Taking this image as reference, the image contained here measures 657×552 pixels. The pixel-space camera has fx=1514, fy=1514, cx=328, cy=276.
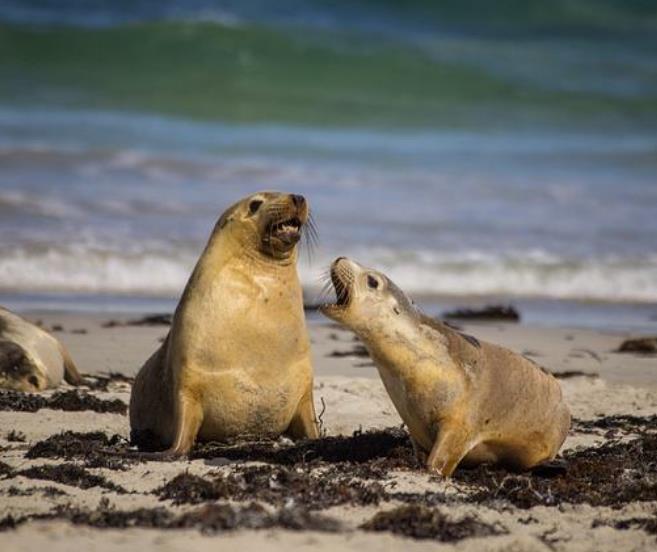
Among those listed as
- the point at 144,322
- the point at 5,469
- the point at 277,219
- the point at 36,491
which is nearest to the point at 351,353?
the point at 144,322

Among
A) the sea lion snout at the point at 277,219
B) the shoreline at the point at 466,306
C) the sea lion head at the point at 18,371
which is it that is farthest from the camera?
the shoreline at the point at 466,306

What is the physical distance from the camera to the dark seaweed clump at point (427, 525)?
526 cm

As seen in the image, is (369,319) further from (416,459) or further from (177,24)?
(177,24)

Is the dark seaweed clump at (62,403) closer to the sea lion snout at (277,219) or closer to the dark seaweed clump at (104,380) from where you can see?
the dark seaweed clump at (104,380)

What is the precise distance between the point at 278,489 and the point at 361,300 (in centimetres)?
99

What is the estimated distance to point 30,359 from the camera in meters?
8.87

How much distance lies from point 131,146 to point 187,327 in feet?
51.5

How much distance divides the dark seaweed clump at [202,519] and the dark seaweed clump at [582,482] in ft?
2.89

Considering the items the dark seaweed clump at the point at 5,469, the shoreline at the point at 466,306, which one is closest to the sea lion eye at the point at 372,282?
the dark seaweed clump at the point at 5,469

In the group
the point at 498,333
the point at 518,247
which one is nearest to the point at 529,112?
the point at 518,247

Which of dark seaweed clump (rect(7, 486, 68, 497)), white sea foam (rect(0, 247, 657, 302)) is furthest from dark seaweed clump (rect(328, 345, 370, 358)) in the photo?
dark seaweed clump (rect(7, 486, 68, 497))

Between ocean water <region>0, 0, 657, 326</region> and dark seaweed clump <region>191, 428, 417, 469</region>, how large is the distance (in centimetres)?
485

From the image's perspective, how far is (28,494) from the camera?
5730 mm

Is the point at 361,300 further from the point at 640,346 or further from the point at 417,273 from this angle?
the point at 417,273
